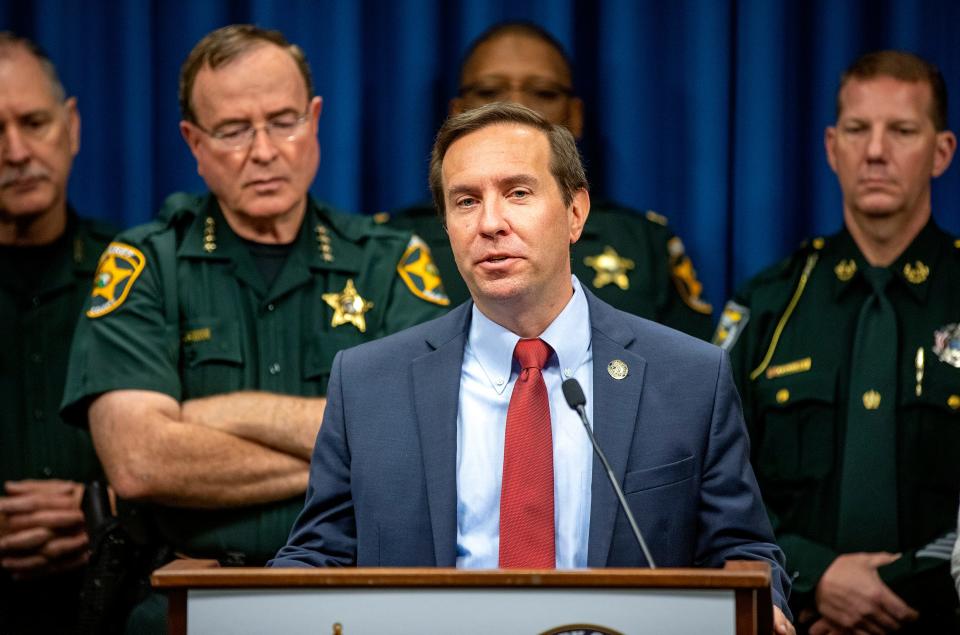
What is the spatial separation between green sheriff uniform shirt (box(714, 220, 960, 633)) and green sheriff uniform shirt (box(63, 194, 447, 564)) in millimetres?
983

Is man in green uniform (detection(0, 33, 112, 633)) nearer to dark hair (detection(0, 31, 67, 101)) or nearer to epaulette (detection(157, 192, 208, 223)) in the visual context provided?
dark hair (detection(0, 31, 67, 101))

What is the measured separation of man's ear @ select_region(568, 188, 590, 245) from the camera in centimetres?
276

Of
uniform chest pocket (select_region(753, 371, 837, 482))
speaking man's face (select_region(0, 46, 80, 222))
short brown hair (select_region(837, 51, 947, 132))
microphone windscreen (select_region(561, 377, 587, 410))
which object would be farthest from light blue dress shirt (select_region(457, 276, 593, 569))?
speaking man's face (select_region(0, 46, 80, 222))

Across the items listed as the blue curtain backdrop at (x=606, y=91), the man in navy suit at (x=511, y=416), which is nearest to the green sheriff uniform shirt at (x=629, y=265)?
the blue curtain backdrop at (x=606, y=91)

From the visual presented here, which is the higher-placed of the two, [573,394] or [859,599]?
[573,394]

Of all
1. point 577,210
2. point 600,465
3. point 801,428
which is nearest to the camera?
point 600,465

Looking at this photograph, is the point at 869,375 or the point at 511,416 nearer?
the point at 511,416

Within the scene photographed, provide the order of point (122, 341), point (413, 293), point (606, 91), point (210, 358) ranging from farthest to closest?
point (606, 91)
point (413, 293)
point (210, 358)
point (122, 341)

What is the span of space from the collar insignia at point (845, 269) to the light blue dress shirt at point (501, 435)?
1399 mm

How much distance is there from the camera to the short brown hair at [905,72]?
12.7ft

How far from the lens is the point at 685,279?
4.12 m

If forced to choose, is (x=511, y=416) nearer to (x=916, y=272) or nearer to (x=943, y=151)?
(x=916, y=272)

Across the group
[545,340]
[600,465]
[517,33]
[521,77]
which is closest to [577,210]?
[545,340]

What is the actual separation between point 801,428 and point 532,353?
1.43 metres
